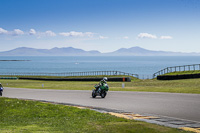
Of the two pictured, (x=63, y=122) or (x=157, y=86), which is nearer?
(x=63, y=122)

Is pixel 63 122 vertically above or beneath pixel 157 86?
beneath

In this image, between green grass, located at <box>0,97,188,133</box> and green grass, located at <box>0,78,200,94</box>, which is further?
green grass, located at <box>0,78,200,94</box>

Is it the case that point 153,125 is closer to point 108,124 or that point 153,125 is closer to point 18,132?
point 108,124

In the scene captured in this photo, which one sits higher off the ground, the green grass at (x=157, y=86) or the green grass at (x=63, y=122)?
the green grass at (x=157, y=86)

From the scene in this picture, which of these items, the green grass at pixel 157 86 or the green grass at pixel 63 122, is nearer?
the green grass at pixel 63 122

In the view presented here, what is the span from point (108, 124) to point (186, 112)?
196 inches

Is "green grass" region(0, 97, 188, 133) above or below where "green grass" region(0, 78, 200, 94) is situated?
below

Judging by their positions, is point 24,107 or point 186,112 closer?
point 186,112

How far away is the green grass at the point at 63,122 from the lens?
8.95 m

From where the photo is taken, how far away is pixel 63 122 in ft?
34.7

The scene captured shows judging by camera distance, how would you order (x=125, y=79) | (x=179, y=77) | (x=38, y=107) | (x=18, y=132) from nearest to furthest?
1. (x=18, y=132)
2. (x=38, y=107)
3. (x=179, y=77)
4. (x=125, y=79)

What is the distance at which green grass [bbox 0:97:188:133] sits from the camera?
895 centimetres

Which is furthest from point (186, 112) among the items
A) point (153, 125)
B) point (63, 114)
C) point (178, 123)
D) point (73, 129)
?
point (73, 129)

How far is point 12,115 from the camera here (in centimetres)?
1291
